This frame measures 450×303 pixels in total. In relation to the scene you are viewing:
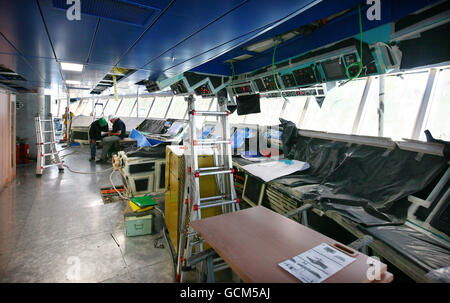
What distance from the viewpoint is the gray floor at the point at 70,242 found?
2.36m

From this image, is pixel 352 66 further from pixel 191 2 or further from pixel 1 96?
pixel 1 96

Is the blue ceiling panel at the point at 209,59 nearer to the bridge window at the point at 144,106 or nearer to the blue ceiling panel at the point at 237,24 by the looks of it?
the blue ceiling panel at the point at 237,24

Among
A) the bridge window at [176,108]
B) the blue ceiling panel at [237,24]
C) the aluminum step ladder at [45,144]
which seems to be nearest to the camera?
the blue ceiling panel at [237,24]

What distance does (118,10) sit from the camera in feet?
6.51

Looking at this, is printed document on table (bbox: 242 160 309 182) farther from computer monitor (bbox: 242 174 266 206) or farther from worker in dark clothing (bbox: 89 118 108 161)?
worker in dark clothing (bbox: 89 118 108 161)

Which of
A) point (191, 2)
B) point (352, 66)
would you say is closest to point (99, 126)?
point (191, 2)

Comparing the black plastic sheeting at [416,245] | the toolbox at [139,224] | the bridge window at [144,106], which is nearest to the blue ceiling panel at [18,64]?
the toolbox at [139,224]

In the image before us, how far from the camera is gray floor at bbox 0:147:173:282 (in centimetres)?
236

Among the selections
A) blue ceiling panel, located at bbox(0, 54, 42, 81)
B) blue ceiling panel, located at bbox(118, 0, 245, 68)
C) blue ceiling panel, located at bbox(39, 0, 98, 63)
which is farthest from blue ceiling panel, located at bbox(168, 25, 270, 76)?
blue ceiling panel, located at bbox(0, 54, 42, 81)

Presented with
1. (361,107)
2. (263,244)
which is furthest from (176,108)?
(263,244)

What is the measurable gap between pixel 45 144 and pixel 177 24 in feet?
18.6

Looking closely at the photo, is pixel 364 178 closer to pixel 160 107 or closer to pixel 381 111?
pixel 381 111

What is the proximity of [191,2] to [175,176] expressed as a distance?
6.14ft

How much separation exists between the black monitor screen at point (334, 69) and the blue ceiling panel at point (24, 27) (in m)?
3.02
